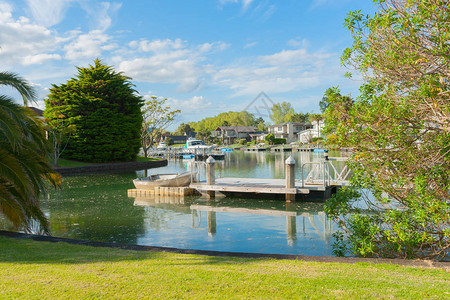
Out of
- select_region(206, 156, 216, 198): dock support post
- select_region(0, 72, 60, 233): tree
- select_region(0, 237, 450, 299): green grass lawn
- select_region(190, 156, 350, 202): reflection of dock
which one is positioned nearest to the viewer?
select_region(0, 237, 450, 299): green grass lawn

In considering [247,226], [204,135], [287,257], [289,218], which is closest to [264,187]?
[289,218]

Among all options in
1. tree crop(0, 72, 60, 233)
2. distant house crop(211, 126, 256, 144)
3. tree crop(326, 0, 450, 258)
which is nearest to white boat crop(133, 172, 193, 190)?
tree crop(0, 72, 60, 233)

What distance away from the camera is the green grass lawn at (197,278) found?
4547mm

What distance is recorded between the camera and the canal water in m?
10.5

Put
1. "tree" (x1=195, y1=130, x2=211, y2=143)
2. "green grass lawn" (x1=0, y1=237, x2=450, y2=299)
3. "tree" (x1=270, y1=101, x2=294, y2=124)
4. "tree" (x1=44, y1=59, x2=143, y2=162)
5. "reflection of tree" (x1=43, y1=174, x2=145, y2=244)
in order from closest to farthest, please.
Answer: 1. "green grass lawn" (x1=0, y1=237, x2=450, y2=299)
2. "reflection of tree" (x1=43, y1=174, x2=145, y2=244)
3. "tree" (x1=44, y1=59, x2=143, y2=162)
4. "tree" (x1=195, y1=130, x2=211, y2=143)
5. "tree" (x1=270, y1=101, x2=294, y2=124)

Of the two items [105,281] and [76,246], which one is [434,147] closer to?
[105,281]

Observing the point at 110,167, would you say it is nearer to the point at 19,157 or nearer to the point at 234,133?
the point at 19,157

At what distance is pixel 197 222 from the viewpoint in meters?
13.5

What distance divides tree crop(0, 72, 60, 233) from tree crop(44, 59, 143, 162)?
28.2 meters

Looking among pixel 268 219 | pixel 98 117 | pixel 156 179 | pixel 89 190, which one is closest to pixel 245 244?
pixel 268 219

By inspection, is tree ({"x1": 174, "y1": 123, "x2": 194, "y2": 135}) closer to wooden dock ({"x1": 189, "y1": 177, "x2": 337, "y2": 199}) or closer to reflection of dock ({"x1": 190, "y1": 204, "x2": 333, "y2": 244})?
wooden dock ({"x1": 189, "y1": 177, "x2": 337, "y2": 199})

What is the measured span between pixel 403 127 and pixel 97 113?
3665 centimetres

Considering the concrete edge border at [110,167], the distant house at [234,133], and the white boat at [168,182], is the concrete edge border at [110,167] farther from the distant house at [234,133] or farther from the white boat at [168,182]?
the distant house at [234,133]

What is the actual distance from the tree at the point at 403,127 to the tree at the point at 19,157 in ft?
23.9
